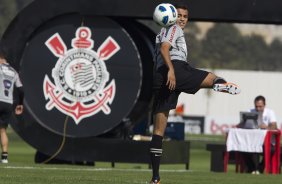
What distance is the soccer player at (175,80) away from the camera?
1363 cm

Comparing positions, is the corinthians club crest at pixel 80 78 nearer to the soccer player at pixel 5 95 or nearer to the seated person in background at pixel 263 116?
the soccer player at pixel 5 95

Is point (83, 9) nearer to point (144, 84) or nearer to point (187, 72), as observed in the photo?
point (144, 84)

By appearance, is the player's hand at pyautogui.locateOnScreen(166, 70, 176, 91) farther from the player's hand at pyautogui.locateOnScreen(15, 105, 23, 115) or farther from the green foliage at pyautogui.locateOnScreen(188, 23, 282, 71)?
the green foliage at pyautogui.locateOnScreen(188, 23, 282, 71)

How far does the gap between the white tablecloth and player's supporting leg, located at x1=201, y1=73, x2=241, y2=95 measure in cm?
841

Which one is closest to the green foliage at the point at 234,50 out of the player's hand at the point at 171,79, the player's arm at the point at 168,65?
the player's arm at the point at 168,65

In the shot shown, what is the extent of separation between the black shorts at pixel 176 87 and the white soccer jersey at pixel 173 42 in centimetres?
16

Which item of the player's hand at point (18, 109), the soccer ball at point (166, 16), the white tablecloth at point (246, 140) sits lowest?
the white tablecloth at point (246, 140)

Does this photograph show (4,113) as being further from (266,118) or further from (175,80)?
(175,80)

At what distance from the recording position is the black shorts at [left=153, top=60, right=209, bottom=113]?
44.8 ft

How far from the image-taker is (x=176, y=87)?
44.7 feet

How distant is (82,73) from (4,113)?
6.54 feet

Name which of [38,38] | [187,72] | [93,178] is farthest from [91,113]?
[187,72]

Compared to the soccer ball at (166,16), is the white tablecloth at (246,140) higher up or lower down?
lower down

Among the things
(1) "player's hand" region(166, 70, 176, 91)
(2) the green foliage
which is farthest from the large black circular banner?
(2) the green foliage
